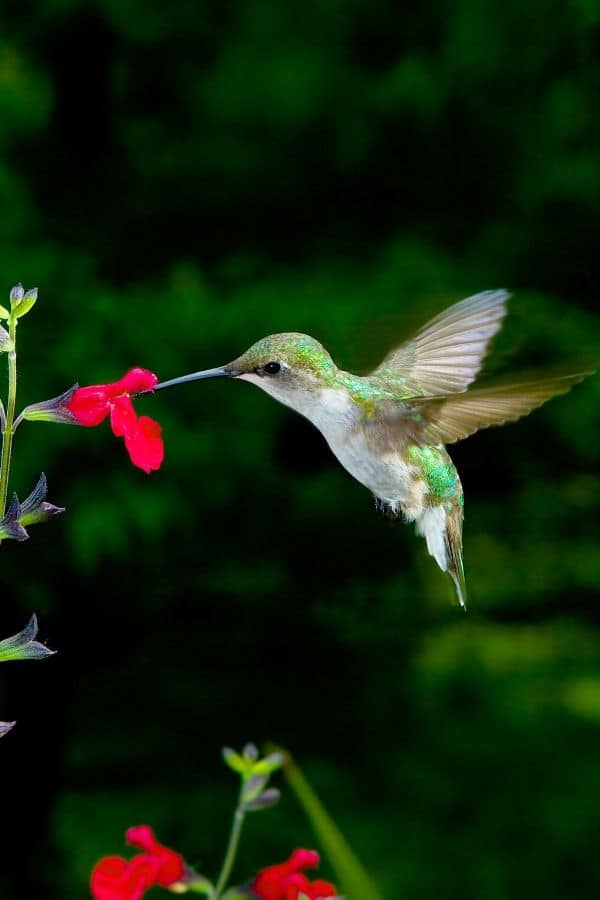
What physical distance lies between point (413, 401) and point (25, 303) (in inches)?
19.2

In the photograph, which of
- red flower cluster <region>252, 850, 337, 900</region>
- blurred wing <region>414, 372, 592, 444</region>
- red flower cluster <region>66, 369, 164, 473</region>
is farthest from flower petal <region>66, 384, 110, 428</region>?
red flower cluster <region>252, 850, 337, 900</region>

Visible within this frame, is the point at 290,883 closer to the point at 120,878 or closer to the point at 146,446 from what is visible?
the point at 120,878

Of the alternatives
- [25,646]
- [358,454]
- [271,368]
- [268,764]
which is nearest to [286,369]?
[271,368]

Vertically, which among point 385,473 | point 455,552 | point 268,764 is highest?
point 385,473

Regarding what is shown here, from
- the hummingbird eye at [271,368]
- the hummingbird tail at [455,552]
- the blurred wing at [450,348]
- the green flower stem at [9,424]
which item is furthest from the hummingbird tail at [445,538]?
the green flower stem at [9,424]

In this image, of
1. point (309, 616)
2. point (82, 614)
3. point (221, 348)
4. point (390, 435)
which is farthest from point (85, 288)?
point (390, 435)

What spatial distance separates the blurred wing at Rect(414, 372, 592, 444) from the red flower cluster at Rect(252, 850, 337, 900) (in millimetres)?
508

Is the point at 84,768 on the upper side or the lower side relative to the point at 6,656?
lower

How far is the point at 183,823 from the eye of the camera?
3.94 m

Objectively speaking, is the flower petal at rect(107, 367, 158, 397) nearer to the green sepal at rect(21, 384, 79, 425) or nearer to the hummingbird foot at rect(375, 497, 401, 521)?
the green sepal at rect(21, 384, 79, 425)

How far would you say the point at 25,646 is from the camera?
3.18 feet

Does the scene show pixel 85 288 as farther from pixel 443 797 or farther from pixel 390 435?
pixel 390 435

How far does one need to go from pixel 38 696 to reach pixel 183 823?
681 mm

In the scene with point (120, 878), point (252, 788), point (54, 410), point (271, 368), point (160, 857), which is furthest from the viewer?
point (252, 788)
